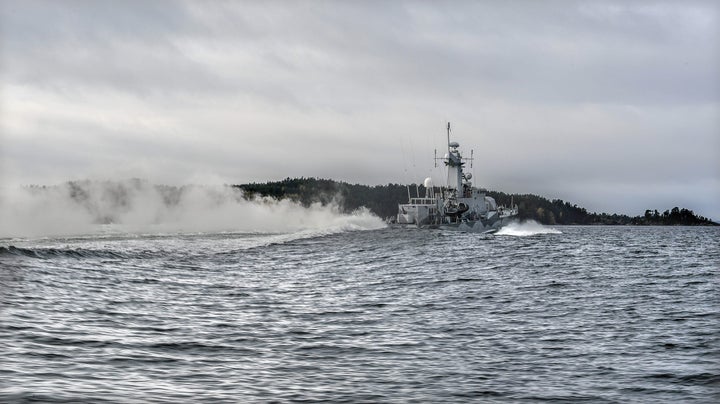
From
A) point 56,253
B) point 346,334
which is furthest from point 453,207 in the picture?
point 346,334

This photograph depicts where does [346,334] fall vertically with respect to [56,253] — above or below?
below

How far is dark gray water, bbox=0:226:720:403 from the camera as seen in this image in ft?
52.1

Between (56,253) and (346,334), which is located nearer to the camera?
(346,334)

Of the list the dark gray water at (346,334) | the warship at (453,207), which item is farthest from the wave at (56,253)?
the warship at (453,207)

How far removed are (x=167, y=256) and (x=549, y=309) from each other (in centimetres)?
3430

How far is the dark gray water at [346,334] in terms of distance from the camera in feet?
52.1

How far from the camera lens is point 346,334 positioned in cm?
2306

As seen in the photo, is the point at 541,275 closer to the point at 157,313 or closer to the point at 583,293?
the point at 583,293

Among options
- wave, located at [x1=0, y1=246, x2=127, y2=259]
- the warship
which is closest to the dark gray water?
wave, located at [x1=0, y1=246, x2=127, y2=259]

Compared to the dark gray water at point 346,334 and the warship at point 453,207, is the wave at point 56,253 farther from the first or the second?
the warship at point 453,207

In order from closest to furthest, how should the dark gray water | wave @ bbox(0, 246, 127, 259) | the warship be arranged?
the dark gray water, wave @ bbox(0, 246, 127, 259), the warship

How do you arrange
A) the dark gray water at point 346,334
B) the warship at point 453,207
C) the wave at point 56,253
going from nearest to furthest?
1. the dark gray water at point 346,334
2. the wave at point 56,253
3. the warship at point 453,207

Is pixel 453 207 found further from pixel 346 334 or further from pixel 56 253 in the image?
pixel 346 334

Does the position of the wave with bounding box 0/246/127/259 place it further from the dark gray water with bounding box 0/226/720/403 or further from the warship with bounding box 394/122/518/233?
the warship with bounding box 394/122/518/233
